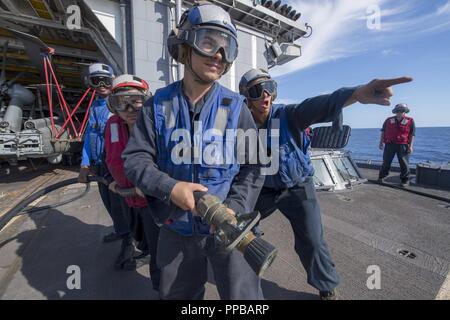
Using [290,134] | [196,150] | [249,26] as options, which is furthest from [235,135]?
[249,26]

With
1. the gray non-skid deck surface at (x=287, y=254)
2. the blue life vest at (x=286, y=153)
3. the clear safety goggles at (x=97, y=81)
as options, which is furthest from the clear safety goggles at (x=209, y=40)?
the clear safety goggles at (x=97, y=81)

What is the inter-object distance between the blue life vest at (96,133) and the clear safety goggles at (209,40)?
86.2 inches

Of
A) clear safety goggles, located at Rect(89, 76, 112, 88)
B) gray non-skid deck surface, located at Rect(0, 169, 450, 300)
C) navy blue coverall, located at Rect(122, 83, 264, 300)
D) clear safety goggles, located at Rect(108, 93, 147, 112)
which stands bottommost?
gray non-skid deck surface, located at Rect(0, 169, 450, 300)

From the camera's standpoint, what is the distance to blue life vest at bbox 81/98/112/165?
2889 mm

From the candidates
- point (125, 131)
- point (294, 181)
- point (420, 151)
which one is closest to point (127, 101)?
point (125, 131)

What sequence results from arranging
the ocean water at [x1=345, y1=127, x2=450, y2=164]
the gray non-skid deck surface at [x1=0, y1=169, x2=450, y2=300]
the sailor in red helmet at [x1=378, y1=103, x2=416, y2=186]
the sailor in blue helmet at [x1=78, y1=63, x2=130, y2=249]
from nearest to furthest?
the gray non-skid deck surface at [x1=0, y1=169, x2=450, y2=300] → the sailor in blue helmet at [x1=78, y1=63, x2=130, y2=249] → the sailor in red helmet at [x1=378, y1=103, x2=416, y2=186] → the ocean water at [x1=345, y1=127, x2=450, y2=164]

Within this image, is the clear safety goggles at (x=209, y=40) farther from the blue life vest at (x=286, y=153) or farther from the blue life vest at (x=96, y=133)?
the blue life vest at (x=96, y=133)

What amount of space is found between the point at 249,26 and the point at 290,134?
8931 millimetres

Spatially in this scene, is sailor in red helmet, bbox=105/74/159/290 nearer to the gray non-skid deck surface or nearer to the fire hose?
the gray non-skid deck surface

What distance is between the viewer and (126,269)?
2576 mm

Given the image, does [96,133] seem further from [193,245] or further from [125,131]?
[193,245]

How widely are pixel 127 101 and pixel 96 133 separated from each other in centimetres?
117

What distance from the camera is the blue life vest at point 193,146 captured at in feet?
3.98

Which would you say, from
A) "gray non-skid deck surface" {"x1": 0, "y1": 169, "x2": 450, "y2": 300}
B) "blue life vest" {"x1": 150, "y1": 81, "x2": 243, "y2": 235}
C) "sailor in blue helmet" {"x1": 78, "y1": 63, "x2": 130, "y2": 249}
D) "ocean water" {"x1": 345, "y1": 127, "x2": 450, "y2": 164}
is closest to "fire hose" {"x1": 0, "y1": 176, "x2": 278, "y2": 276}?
"blue life vest" {"x1": 150, "y1": 81, "x2": 243, "y2": 235}
